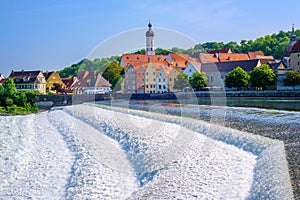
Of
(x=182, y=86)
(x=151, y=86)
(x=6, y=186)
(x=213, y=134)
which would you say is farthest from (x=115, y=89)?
(x=6, y=186)

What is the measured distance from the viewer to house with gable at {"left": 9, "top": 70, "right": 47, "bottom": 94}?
74312 mm

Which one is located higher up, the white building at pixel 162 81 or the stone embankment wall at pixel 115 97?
the white building at pixel 162 81

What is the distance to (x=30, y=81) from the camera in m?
74.5

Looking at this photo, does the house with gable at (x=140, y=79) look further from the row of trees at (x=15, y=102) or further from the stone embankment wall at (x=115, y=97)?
the row of trees at (x=15, y=102)

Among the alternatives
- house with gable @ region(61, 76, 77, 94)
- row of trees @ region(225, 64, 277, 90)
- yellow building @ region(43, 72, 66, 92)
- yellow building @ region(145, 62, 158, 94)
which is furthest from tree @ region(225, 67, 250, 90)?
yellow building @ region(43, 72, 66, 92)

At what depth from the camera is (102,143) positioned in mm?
15109

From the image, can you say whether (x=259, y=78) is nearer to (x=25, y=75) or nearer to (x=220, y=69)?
(x=220, y=69)

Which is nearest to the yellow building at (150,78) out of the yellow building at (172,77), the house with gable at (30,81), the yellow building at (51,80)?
the yellow building at (172,77)

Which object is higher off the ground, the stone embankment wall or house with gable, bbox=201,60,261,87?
house with gable, bbox=201,60,261,87

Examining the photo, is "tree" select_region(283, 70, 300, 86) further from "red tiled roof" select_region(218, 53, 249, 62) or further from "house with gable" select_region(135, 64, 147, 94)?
"red tiled roof" select_region(218, 53, 249, 62)

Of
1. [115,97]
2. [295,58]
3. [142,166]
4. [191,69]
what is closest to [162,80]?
[115,97]

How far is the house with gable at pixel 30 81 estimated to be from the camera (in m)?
74.3

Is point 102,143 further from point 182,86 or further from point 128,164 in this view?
point 182,86

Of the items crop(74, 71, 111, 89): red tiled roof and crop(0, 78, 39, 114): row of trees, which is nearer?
crop(0, 78, 39, 114): row of trees
